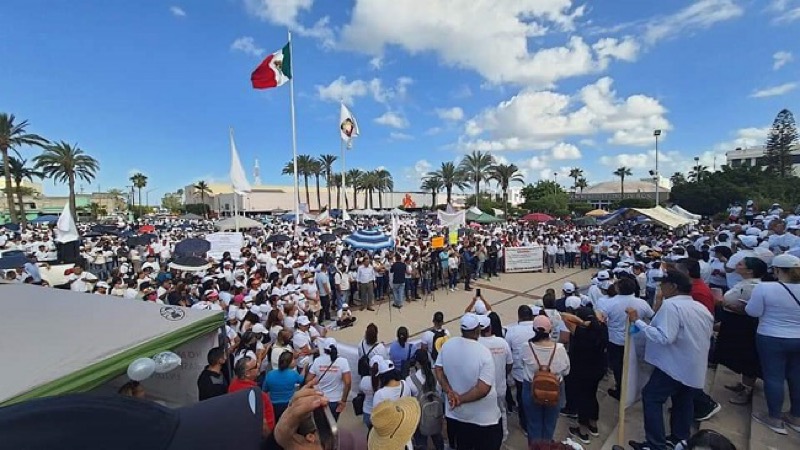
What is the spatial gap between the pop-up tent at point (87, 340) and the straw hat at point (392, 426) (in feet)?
9.08

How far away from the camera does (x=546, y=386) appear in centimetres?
382

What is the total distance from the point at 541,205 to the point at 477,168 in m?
10.3

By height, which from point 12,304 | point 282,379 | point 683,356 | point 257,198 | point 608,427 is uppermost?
point 257,198

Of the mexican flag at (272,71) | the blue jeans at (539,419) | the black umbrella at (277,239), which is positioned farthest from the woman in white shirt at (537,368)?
the mexican flag at (272,71)

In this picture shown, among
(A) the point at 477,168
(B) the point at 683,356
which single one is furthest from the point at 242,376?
(A) the point at 477,168

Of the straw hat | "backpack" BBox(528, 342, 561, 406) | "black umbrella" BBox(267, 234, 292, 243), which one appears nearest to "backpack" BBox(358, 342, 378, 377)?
"backpack" BBox(528, 342, 561, 406)

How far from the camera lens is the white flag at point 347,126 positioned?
21203 millimetres

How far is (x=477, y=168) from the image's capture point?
166 ft

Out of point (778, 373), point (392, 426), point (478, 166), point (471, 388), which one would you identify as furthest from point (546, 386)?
point (478, 166)

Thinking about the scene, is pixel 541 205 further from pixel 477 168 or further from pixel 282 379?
pixel 282 379

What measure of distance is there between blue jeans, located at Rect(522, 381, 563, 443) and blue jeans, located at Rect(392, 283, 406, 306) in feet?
25.8

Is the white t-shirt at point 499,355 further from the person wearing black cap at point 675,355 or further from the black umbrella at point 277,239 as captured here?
the black umbrella at point 277,239

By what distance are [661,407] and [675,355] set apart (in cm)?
62

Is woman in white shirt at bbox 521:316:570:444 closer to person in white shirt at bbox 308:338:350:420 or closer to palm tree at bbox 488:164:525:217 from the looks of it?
person in white shirt at bbox 308:338:350:420
